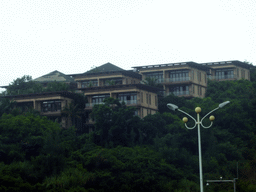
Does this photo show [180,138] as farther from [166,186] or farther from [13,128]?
[13,128]

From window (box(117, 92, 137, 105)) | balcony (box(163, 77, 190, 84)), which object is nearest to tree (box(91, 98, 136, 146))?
window (box(117, 92, 137, 105))

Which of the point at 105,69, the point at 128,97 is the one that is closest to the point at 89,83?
the point at 105,69

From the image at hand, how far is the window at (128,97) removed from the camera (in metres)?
73.4

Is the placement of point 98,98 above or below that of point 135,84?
below

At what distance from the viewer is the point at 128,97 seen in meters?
74.0

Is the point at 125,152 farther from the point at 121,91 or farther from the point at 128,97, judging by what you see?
the point at 121,91

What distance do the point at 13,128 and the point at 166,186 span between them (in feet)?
68.7

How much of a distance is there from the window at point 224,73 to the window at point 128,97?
26.2 m

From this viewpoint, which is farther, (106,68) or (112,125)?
(106,68)

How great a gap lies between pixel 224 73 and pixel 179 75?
13010 millimetres

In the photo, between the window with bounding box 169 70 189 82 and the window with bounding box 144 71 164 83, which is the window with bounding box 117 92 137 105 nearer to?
the window with bounding box 144 71 164 83

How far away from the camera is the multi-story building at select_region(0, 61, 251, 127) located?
7369cm

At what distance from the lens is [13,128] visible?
6041 cm

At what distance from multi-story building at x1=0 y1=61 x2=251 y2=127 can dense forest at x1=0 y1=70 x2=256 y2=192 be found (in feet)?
14.2
